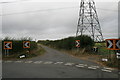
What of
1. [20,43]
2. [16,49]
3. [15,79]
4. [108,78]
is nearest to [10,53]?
[16,49]

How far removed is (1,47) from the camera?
17.2 meters

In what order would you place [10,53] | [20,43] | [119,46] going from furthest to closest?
[20,43] → [10,53] → [119,46]

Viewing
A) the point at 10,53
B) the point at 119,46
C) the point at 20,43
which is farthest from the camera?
the point at 20,43

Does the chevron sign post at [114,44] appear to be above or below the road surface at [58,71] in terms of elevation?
above

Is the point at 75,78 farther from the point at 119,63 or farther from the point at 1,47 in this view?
the point at 1,47

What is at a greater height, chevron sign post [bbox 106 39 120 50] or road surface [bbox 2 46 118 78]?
chevron sign post [bbox 106 39 120 50]

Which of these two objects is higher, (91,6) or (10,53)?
(91,6)

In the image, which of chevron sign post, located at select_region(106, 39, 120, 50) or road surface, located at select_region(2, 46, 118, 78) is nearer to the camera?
road surface, located at select_region(2, 46, 118, 78)

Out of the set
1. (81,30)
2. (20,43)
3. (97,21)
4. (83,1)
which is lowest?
(20,43)

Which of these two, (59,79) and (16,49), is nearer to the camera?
(59,79)

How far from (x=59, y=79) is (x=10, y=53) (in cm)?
1356

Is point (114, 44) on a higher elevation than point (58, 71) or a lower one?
higher

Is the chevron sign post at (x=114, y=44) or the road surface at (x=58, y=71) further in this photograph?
the chevron sign post at (x=114, y=44)

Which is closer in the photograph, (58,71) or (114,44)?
(58,71)
